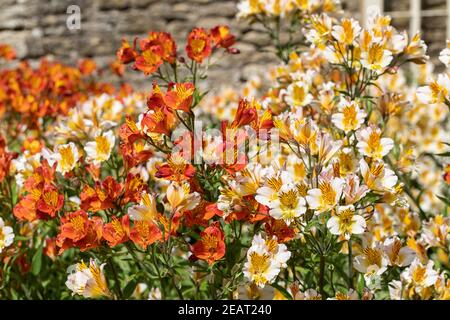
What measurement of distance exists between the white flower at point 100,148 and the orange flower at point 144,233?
1.14 feet

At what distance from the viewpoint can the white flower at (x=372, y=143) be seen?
4.69 ft

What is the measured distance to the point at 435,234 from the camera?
1.63 metres

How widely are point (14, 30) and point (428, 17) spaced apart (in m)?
3.78

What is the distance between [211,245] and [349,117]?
0.44 m

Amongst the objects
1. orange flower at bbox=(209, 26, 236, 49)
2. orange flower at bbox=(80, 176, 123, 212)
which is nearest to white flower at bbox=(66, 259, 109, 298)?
orange flower at bbox=(80, 176, 123, 212)

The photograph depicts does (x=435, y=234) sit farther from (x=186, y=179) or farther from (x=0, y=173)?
(x=0, y=173)

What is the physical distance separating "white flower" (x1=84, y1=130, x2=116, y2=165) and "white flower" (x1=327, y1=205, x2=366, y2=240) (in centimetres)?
61

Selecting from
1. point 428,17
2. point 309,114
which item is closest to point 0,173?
point 309,114

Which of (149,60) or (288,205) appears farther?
(149,60)

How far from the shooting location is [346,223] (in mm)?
1293

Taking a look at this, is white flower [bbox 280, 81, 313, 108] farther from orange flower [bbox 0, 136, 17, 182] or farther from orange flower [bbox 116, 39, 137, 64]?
orange flower [bbox 0, 136, 17, 182]

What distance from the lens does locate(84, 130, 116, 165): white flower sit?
165cm

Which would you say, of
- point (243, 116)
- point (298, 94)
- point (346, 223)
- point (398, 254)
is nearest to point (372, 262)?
point (398, 254)

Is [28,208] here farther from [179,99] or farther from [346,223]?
[346,223]
